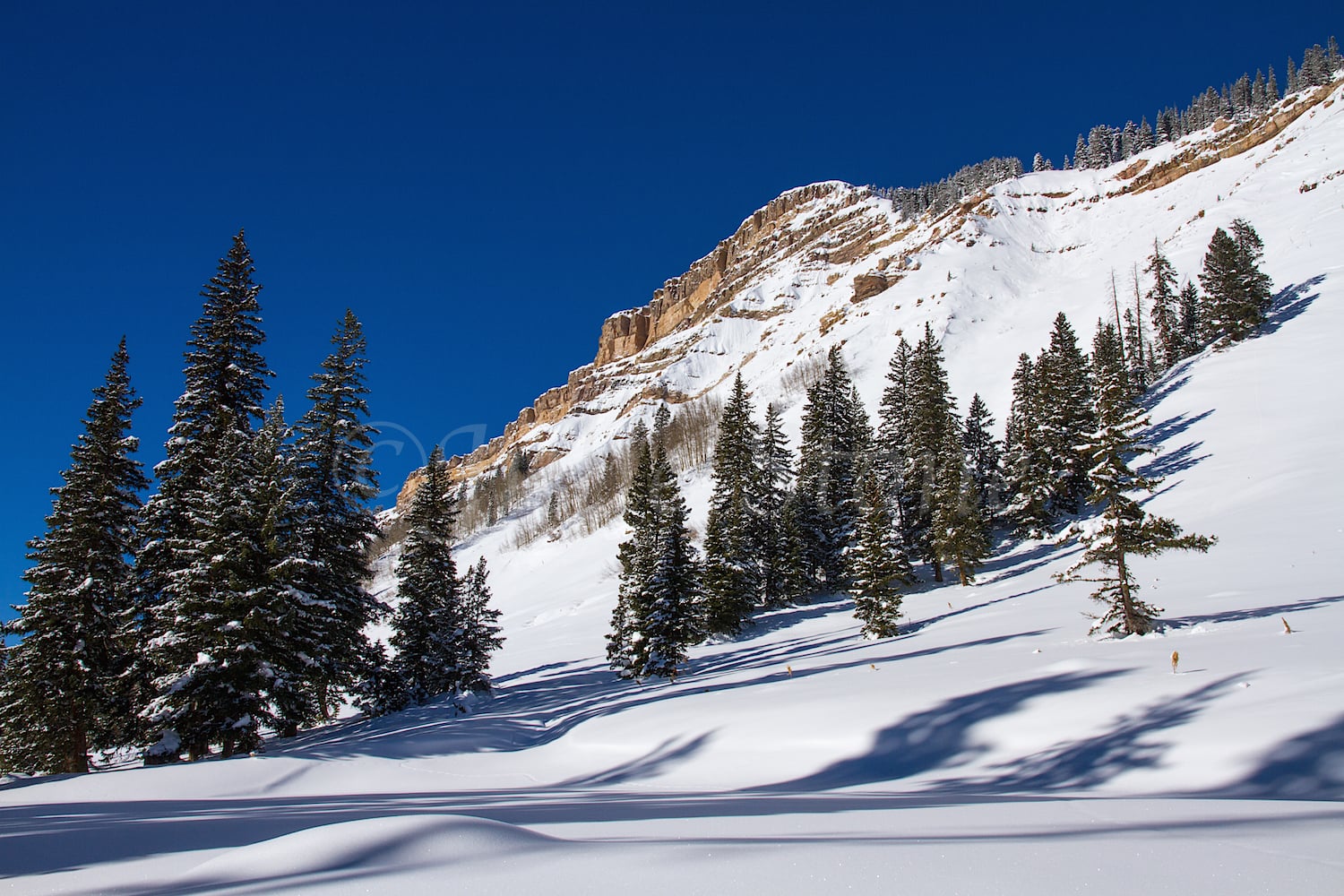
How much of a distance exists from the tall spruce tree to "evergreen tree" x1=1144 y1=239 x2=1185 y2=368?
66.8 meters

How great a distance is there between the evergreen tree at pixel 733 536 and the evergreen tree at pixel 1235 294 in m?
36.7

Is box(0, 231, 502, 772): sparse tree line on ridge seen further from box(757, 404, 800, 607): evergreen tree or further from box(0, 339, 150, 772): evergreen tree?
box(757, 404, 800, 607): evergreen tree

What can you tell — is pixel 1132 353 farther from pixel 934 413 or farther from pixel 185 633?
pixel 185 633

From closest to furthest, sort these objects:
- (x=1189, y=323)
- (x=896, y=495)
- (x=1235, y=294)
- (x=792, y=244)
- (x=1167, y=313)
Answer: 1. (x=896, y=495)
2. (x=1235, y=294)
3. (x=1189, y=323)
4. (x=1167, y=313)
5. (x=792, y=244)

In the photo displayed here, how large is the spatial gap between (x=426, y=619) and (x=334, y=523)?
4879mm

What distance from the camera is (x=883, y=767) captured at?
7.86m

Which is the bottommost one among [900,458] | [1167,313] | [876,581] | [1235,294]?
[876,581]

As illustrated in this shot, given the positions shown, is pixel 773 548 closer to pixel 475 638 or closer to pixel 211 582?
pixel 475 638

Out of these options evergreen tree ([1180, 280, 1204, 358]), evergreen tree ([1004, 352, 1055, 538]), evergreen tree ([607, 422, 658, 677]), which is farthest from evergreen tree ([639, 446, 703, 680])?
evergreen tree ([1180, 280, 1204, 358])

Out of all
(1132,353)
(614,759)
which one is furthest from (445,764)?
(1132,353)

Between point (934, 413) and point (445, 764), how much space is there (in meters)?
36.9

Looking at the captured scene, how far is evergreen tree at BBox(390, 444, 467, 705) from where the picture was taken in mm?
Result: 21344

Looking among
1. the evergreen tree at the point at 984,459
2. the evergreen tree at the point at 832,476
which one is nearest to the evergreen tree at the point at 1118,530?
the evergreen tree at the point at 832,476

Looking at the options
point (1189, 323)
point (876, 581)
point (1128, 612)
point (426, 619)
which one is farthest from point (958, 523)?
point (1189, 323)
